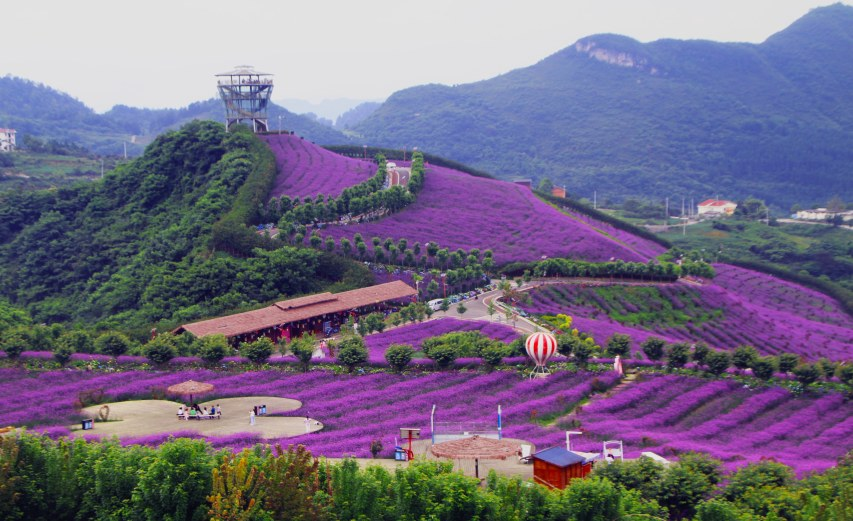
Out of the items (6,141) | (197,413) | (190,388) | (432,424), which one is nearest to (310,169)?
(190,388)

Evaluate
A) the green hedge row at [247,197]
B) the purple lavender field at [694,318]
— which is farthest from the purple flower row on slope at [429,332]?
the green hedge row at [247,197]

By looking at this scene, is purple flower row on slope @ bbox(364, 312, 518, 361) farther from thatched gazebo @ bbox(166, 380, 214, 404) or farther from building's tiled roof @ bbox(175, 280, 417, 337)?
thatched gazebo @ bbox(166, 380, 214, 404)

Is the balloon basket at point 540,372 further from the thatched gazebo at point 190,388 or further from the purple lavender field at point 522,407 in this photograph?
the thatched gazebo at point 190,388

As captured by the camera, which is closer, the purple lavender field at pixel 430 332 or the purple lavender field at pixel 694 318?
the purple lavender field at pixel 430 332

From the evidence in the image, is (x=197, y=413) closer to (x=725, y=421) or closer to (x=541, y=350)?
(x=541, y=350)

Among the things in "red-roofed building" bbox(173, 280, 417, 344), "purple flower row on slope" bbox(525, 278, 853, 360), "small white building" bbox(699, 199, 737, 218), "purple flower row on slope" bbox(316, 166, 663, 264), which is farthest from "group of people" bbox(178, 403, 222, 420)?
"small white building" bbox(699, 199, 737, 218)

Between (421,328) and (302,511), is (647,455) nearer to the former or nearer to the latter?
(302,511)

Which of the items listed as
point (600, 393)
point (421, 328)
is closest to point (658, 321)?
point (421, 328)
